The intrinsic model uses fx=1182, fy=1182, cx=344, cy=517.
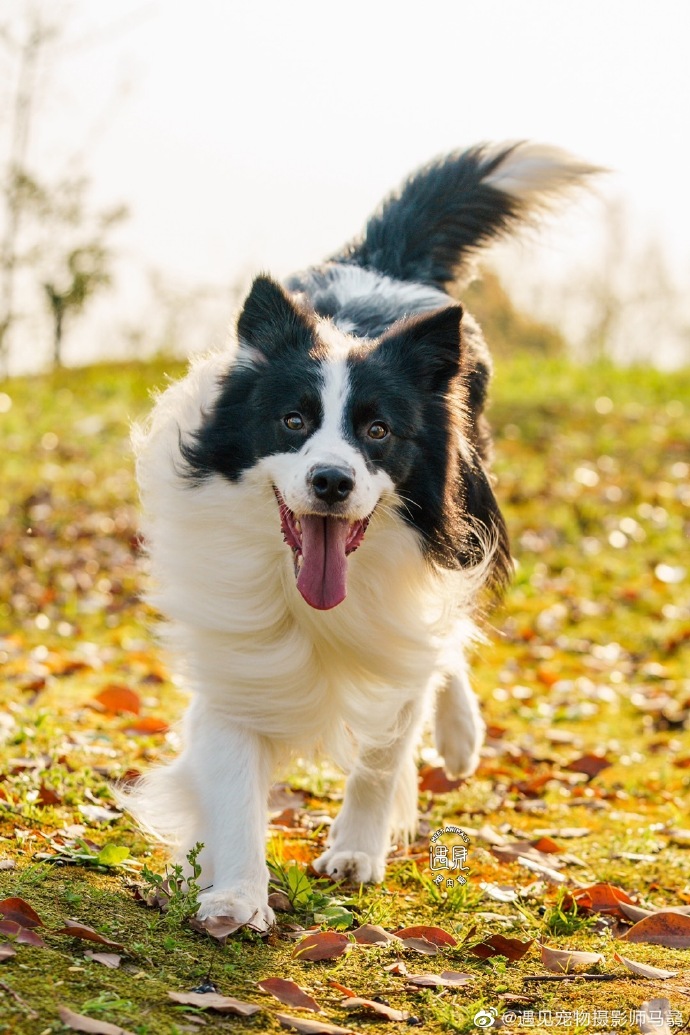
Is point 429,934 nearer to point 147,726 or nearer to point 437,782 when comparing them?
point 437,782

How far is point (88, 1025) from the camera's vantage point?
225 cm

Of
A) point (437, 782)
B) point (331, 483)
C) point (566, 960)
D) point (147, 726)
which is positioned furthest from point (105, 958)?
point (147, 726)

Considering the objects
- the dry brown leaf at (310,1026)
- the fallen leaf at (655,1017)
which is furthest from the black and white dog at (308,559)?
the fallen leaf at (655,1017)

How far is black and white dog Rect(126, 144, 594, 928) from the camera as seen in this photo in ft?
10.9

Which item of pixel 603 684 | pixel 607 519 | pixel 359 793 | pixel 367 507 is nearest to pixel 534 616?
pixel 603 684

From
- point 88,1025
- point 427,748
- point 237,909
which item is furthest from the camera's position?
point 427,748

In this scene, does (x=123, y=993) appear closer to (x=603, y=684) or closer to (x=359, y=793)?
(x=359, y=793)

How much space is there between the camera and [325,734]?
146 inches

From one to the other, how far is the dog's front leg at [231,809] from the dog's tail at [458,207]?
6.93ft

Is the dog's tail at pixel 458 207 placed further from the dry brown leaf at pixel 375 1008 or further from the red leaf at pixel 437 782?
the dry brown leaf at pixel 375 1008

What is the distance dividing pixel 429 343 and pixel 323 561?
81cm

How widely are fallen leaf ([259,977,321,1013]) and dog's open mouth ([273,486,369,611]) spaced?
1.04 meters

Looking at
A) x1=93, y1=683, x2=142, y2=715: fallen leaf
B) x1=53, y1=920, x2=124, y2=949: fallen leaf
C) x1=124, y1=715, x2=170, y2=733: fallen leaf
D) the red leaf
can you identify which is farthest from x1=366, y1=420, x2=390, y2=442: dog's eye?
x1=93, y1=683, x2=142, y2=715: fallen leaf

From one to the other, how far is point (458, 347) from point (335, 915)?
5.70 feet
